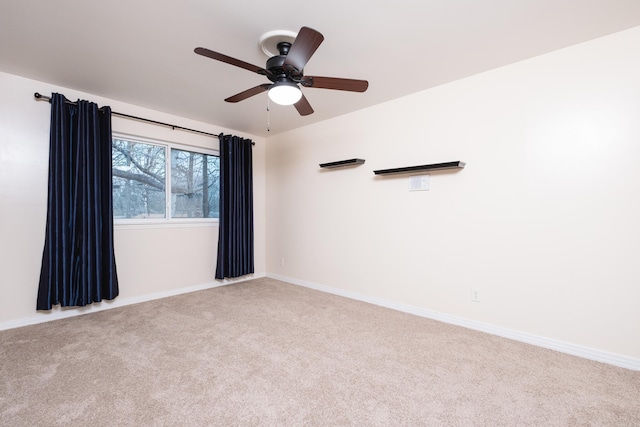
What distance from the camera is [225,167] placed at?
437cm

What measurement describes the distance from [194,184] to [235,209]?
0.70m

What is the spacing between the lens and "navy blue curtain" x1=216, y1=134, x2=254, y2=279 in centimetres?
434

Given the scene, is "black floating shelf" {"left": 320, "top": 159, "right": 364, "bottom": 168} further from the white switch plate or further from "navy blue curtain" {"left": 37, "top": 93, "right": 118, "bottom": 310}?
"navy blue curtain" {"left": 37, "top": 93, "right": 118, "bottom": 310}

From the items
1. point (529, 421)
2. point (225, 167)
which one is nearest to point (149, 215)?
point (225, 167)

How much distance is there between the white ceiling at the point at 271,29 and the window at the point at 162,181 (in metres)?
0.86

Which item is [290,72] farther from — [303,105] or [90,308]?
[90,308]

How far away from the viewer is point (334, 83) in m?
2.13

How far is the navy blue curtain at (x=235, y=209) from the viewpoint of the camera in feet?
14.3

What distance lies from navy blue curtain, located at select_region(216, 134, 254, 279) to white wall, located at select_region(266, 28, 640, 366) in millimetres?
1592

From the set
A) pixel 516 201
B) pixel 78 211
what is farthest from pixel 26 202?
pixel 516 201

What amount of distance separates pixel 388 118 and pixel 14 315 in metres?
4.48

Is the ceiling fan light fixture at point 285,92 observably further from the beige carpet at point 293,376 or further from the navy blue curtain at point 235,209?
the navy blue curtain at point 235,209

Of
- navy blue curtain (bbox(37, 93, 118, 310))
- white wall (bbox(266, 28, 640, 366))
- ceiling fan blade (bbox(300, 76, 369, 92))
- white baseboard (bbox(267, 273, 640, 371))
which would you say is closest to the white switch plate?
white wall (bbox(266, 28, 640, 366))

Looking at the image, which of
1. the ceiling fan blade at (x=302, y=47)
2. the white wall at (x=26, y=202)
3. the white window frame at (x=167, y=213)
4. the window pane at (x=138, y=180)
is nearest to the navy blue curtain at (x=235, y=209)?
the white window frame at (x=167, y=213)
